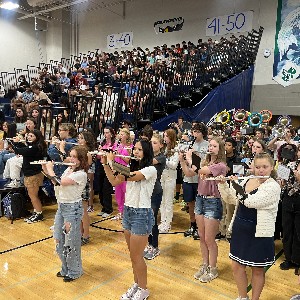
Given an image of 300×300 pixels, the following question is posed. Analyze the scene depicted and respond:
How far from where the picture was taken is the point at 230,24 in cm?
1446

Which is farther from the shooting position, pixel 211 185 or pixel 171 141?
pixel 171 141

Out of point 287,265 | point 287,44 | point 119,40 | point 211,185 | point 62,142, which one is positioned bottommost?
point 287,265

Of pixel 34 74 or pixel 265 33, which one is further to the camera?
pixel 34 74

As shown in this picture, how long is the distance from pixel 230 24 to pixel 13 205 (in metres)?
11.9

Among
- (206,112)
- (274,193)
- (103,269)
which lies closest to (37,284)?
(103,269)

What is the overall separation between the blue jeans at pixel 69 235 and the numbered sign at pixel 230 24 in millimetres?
12423

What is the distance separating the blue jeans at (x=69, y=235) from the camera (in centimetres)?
375

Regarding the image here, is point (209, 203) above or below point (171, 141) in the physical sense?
below

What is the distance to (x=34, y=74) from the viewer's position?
19.7 meters

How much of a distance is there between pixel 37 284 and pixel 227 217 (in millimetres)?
2719

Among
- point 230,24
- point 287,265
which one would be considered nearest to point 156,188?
point 287,265

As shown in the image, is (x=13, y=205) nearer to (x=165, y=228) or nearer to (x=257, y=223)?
(x=165, y=228)

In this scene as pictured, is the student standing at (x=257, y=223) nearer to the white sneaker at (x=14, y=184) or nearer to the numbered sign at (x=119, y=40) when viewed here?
the white sneaker at (x=14, y=184)

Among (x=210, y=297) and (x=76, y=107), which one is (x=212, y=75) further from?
(x=210, y=297)
